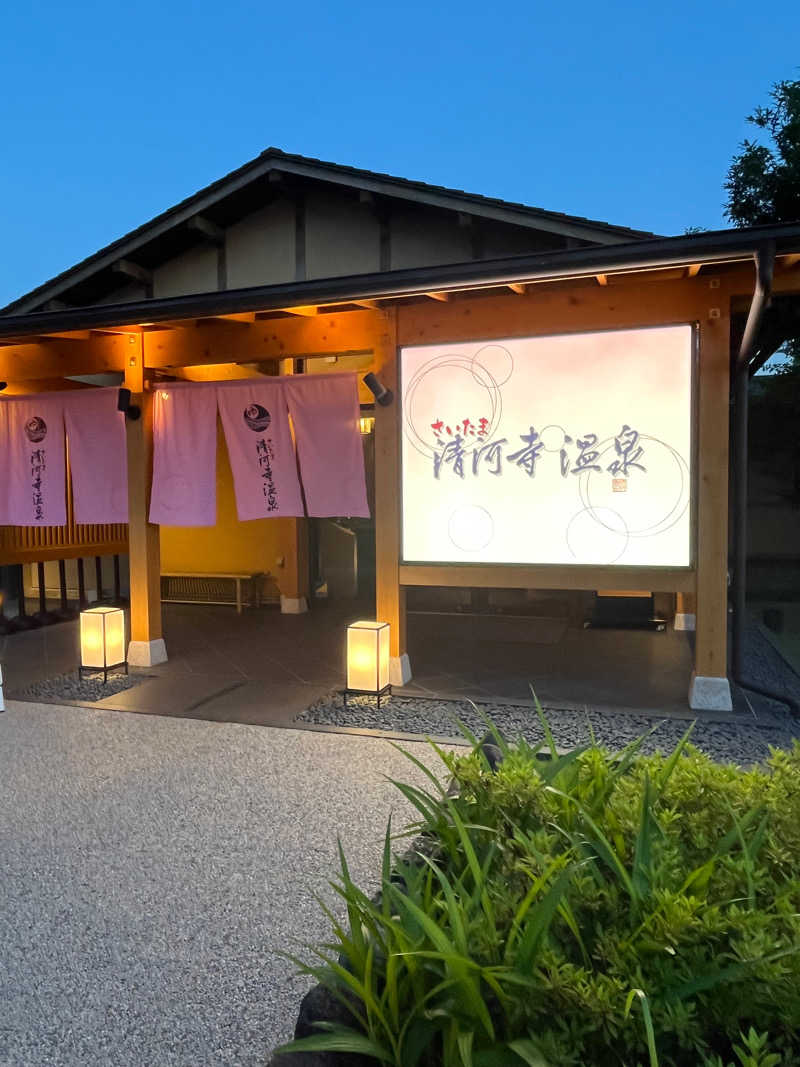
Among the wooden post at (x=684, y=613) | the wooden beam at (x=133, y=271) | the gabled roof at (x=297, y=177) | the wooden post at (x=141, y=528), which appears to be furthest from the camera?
the wooden beam at (x=133, y=271)

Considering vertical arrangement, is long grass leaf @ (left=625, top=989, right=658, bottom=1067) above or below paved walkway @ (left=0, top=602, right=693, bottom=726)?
above

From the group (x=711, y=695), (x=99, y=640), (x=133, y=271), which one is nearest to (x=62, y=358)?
(x=99, y=640)

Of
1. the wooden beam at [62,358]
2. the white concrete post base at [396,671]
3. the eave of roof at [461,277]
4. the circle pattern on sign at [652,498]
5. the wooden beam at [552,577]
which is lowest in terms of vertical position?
the white concrete post base at [396,671]

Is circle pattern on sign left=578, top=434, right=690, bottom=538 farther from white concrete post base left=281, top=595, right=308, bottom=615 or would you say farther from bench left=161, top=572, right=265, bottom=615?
bench left=161, top=572, right=265, bottom=615

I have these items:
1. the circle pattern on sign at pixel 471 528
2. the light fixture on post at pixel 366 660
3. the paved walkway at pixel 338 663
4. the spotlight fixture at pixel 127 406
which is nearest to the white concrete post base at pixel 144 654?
the paved walkway at pixel 338 663

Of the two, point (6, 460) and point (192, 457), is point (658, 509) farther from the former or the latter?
point (6, 460)

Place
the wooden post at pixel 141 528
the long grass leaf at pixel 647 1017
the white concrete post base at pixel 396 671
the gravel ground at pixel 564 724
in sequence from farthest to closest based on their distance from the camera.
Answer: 1. the wooden post at pixel 141 528
2. the white concrete post base at pixel 396 671
3. the gravel ground at pixel 564 724
4. the long grass leaf at pixel 647 1017

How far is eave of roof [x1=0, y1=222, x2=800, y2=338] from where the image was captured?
16.6 ft

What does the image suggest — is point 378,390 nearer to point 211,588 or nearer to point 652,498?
point 652,498

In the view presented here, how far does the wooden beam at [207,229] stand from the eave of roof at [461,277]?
3.66m

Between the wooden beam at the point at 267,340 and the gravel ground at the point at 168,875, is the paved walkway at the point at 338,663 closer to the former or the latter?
the gravel ground at the point at 168,875

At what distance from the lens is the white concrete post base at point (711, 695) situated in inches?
240

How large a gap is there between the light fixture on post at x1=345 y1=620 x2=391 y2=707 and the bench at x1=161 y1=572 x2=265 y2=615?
5213mm

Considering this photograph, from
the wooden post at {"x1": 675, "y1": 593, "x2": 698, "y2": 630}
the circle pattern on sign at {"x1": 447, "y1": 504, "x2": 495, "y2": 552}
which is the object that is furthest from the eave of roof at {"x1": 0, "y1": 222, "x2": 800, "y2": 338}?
the wooden post at {"x1": 675, "y1": 593, "x2": 698, "y2": 630}
